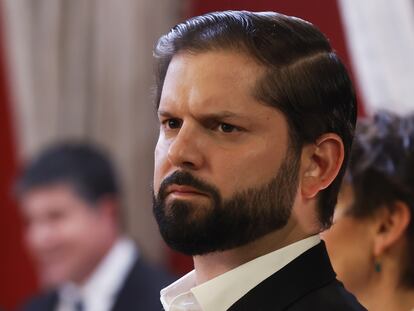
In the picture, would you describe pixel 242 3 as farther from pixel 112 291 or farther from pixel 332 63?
pixel 112 291

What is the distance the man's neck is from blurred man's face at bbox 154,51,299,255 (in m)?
0.01

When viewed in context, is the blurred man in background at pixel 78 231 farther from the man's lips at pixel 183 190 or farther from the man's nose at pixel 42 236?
the man's lips at pixel 183 190

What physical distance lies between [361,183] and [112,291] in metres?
1.44

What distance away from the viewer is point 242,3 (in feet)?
6.93

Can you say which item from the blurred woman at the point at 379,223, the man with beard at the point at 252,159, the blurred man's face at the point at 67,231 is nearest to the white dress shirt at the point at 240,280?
the man with beard at the point at 252,159

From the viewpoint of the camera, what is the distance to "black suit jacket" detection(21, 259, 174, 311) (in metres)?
2.87

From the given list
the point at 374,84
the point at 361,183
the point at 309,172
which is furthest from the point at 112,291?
the point at 309,172

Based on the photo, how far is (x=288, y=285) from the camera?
1.15 m

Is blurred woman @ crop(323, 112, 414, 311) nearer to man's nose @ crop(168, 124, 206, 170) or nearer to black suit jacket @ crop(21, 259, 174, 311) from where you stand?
man's nose @ crop(168, 124, 206, 170)

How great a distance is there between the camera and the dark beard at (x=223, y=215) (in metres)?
1.14

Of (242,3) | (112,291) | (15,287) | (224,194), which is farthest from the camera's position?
(15,287)

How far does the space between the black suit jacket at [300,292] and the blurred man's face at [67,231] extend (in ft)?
6.50

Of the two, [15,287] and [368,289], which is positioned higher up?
[368,289]

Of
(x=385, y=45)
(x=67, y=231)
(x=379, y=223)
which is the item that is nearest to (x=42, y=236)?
(x=67, y=231)
